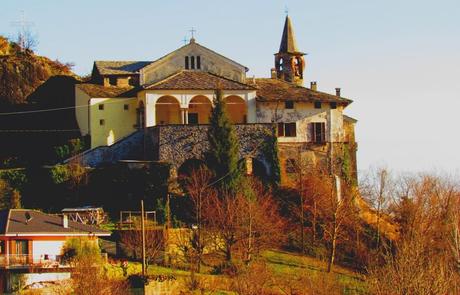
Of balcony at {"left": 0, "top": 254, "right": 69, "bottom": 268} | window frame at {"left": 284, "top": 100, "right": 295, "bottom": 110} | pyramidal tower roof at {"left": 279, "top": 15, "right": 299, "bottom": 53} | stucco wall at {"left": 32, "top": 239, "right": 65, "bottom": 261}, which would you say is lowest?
balcony at {"left": 0, "top": 254, "right": 69, "bottom": 268}

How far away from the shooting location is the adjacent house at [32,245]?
5906 centimetres

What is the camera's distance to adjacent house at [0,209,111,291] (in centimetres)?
5906

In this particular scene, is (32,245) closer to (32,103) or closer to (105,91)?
(105,91)

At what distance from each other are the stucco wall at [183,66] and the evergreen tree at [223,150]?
6.90 meters

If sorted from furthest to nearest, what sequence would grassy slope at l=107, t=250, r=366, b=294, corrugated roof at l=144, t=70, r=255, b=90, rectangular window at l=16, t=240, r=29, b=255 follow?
corrugated roof at l=144, t=70, r=255, b=90
grassy slope at l=107, t=250, r=366, b=294
rectangular window at l=16, t=240, r=29, b=255

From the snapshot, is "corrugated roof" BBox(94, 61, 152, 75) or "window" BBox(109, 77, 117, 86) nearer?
"window" BBox(109, 77, 117, 86)

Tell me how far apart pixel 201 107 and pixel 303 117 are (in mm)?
6796

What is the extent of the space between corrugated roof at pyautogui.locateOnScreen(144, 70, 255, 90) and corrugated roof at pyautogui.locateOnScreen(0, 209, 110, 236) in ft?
54.8

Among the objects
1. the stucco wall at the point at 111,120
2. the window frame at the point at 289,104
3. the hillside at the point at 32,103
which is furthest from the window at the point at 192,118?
the hillside at the point at 32,103

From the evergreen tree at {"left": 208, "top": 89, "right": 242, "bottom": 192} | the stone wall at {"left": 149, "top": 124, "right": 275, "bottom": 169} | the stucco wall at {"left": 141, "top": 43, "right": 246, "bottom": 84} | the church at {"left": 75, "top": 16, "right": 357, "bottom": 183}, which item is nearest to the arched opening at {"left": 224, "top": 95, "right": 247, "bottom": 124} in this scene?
the church at {"left": 75, "top": 16, "right": 357, "bottom": 183}

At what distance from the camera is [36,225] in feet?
205

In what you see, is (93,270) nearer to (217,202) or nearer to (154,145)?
(217,202)

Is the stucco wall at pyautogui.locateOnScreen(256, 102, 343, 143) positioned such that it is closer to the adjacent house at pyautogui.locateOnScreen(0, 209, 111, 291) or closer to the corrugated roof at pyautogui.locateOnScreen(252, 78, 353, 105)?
the corrugated roof at pyautogui.locateOnScreen(252, 78, 353, 105)

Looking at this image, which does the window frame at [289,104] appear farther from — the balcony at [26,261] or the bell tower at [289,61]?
the balcony at [26,261]
